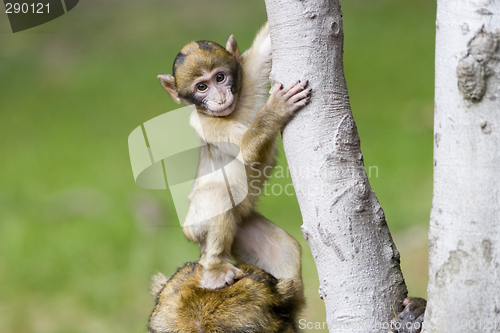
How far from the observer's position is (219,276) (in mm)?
2125

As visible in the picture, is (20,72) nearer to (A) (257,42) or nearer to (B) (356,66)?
(B) (356,66)

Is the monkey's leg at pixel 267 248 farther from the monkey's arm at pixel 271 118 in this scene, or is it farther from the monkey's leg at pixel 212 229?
the monkey's arm at pixel 271 118

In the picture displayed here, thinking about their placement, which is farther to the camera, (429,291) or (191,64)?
(191,64)

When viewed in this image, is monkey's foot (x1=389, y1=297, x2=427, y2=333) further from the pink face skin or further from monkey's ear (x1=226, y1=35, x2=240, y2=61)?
→ monkey's ear (x1=226, y1=35, x2=240, y2=61)

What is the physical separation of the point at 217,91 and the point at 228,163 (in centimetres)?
33

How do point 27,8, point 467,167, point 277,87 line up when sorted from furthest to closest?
point 27,8, point 277,87, point 467,167

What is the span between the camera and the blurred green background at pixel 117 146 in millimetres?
4688

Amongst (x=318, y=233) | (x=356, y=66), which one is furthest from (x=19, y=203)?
(x=318, y=233)

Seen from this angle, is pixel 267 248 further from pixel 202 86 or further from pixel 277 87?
pixel 277 87

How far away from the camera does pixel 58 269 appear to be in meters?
4.91

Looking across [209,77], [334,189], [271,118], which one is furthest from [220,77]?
[334,189]

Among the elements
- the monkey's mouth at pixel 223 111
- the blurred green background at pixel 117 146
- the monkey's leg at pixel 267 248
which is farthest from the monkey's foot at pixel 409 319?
the blurred green background at pixel 117 146

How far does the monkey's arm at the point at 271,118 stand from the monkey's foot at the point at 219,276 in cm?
44

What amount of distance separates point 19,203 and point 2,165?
2.47 ft
